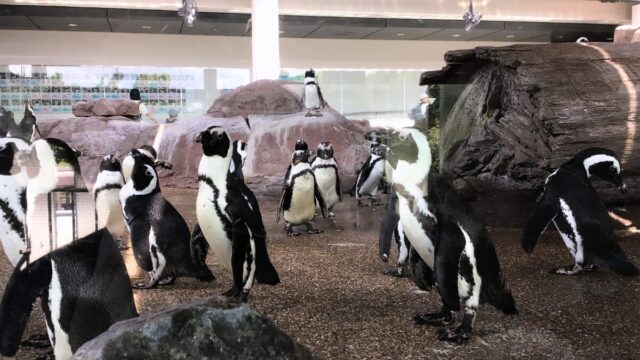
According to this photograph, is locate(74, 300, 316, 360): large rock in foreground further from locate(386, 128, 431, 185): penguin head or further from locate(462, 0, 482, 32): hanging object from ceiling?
locate(462, 0, 482, 32): hanging object from ceiling

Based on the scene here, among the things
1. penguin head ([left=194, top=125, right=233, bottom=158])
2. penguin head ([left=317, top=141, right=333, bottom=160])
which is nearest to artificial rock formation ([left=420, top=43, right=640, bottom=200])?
penguin head ([left=317, top=141, right=333, bottom=160])

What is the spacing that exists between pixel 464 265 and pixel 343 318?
0.98 feet

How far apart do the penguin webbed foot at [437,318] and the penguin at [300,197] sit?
1.62 feet

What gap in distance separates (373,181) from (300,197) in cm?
41

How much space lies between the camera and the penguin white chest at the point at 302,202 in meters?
1.57

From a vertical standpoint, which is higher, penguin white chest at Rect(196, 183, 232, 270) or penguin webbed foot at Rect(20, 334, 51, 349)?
penguin white chest at Rect(196, 183, 232, 270)

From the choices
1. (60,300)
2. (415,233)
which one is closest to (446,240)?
(415,233)

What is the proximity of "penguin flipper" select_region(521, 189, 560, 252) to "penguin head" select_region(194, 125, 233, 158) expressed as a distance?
0.85 metres

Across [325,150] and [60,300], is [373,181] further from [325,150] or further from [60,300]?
[60,300]

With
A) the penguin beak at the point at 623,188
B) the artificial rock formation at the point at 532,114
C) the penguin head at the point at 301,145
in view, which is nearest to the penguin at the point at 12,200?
the penguin head at the point at 301,145

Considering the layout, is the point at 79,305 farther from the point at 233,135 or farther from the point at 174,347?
the point at 233,135

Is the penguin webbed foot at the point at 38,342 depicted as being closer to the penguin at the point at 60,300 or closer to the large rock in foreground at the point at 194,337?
the penguin at the point at 60,300

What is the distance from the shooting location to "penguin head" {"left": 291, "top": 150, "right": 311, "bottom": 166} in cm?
155

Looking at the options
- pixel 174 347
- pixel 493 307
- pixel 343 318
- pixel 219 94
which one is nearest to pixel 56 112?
pixel 219 94
